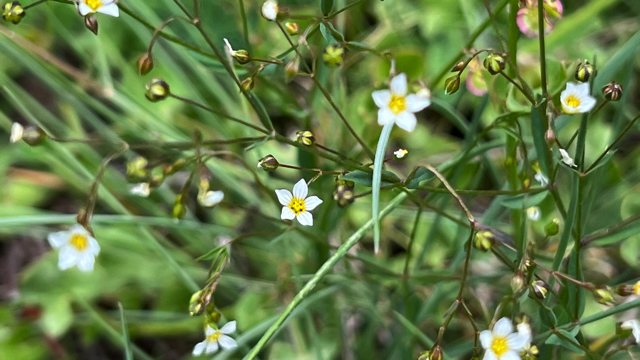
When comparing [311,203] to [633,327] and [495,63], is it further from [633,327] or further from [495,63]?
[633,327]

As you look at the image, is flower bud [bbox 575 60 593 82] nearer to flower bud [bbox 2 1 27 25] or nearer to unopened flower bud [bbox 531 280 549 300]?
unopened flower bud [bbox 531 280 549 300]

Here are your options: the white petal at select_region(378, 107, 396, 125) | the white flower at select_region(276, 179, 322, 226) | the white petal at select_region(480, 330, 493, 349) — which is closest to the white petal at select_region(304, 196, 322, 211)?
the white flower at select_region(276, 179, 322, 226)

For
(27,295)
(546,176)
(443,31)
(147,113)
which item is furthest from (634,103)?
(27,295)

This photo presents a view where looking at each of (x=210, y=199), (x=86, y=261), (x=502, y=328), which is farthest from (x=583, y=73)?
(x=86, y=261)

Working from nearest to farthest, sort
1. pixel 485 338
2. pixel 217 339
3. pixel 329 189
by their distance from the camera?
pixel 485 338
pixel 217 339
pixel 329 189

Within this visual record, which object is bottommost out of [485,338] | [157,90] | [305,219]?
[485,338]

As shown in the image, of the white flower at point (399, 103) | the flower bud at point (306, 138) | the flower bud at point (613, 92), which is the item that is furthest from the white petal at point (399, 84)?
the flower bud at point (613, 92)
